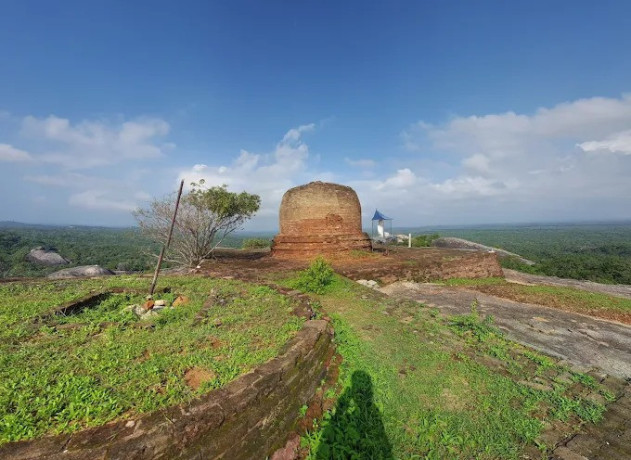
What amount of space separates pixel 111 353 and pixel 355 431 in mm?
2490

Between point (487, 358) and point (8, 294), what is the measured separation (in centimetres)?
795

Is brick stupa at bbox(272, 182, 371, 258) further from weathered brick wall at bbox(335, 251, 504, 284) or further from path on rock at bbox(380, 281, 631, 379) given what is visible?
path on rock at bbox(380, 281, 631, 379)

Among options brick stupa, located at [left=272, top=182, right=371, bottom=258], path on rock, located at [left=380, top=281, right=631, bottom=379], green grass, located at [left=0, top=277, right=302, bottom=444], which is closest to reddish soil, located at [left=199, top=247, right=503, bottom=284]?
brick stupa, located at [left=272, top=182, right=371, bottom=258]

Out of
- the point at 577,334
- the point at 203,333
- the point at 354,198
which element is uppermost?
the point at 354,198

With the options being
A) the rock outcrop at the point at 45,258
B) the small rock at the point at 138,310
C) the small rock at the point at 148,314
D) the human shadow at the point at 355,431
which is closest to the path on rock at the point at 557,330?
the human shadow at the point at 355,431

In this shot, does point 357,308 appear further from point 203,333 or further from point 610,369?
point 610,369

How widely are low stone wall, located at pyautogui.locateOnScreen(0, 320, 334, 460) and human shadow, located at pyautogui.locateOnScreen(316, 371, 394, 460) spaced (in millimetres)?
340

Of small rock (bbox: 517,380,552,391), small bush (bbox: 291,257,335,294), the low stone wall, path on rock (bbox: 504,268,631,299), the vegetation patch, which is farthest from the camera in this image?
path on rock (bbox: 504,268,631,299)

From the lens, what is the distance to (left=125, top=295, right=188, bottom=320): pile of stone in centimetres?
→ 452

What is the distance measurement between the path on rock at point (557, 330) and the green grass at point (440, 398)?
28.1 inches

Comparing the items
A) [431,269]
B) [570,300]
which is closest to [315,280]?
[431,269]

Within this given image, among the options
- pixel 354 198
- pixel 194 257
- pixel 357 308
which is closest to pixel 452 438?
pixel 357 308

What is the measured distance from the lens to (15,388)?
7.57 ft

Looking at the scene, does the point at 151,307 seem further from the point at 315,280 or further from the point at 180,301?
the point at 315,280
